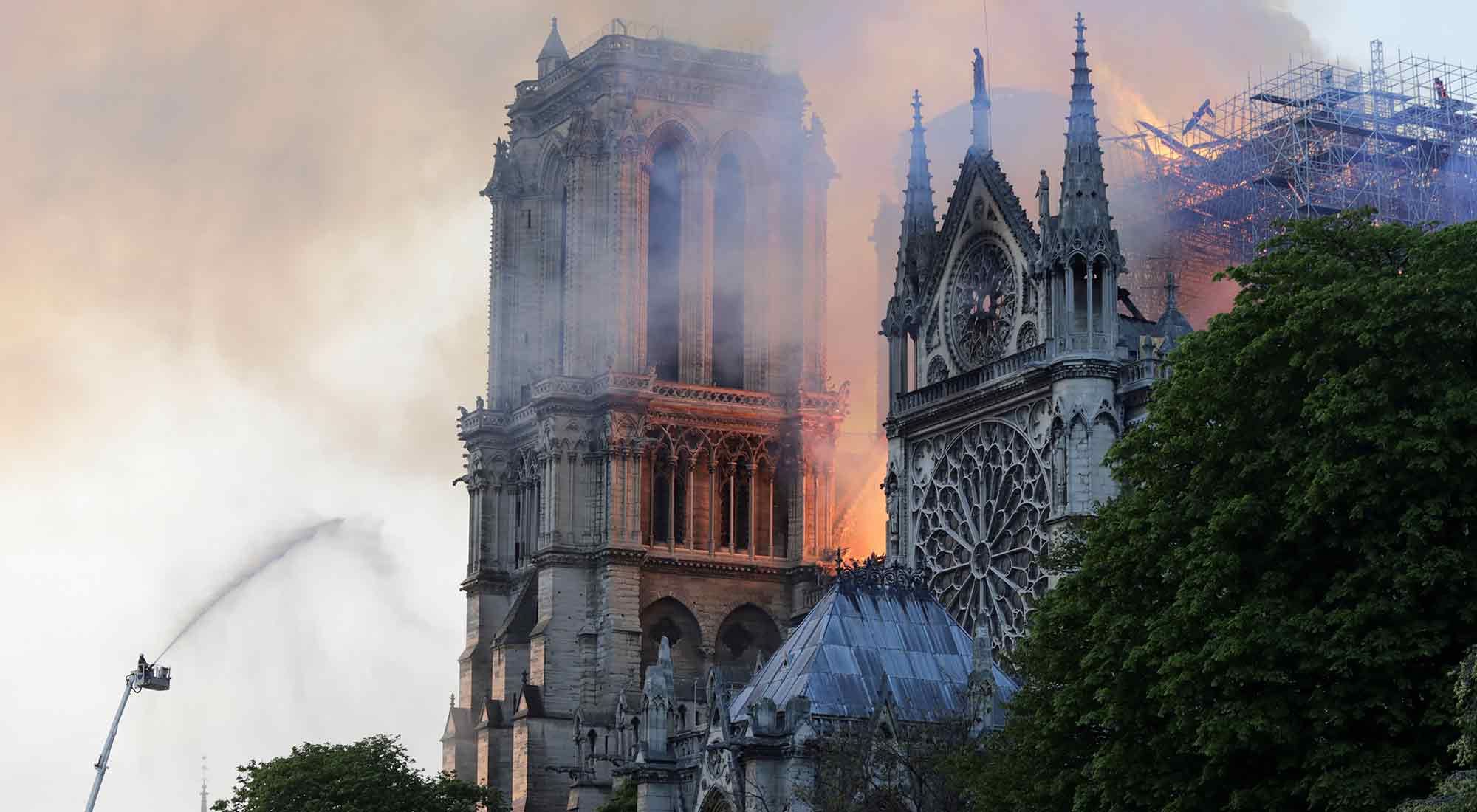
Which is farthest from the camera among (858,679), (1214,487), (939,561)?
(939,561)

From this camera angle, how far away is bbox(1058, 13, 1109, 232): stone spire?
71156mm

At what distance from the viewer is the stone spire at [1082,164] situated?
71156 mm

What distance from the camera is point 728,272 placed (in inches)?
4131

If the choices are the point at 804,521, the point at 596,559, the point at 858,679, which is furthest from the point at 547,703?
the point at 858,679

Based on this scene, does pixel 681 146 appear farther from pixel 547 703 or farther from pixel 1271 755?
pixel 1271 755

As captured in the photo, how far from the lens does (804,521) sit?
103 metres

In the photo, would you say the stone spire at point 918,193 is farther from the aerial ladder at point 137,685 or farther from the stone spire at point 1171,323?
the aerial ladder at point 137,685

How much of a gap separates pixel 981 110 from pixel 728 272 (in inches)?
1108

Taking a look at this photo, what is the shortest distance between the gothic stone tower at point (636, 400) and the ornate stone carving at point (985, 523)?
21.8 meters

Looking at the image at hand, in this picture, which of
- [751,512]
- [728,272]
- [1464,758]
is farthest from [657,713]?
[728,272]

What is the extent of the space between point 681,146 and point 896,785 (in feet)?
163

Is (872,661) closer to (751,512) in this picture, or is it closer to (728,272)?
(751,512)

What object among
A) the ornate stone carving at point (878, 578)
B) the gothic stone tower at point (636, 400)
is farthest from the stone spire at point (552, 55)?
the ornate stone carving at point (878, 578)

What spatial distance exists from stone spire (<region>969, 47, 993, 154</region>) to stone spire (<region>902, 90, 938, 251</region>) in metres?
1.85
